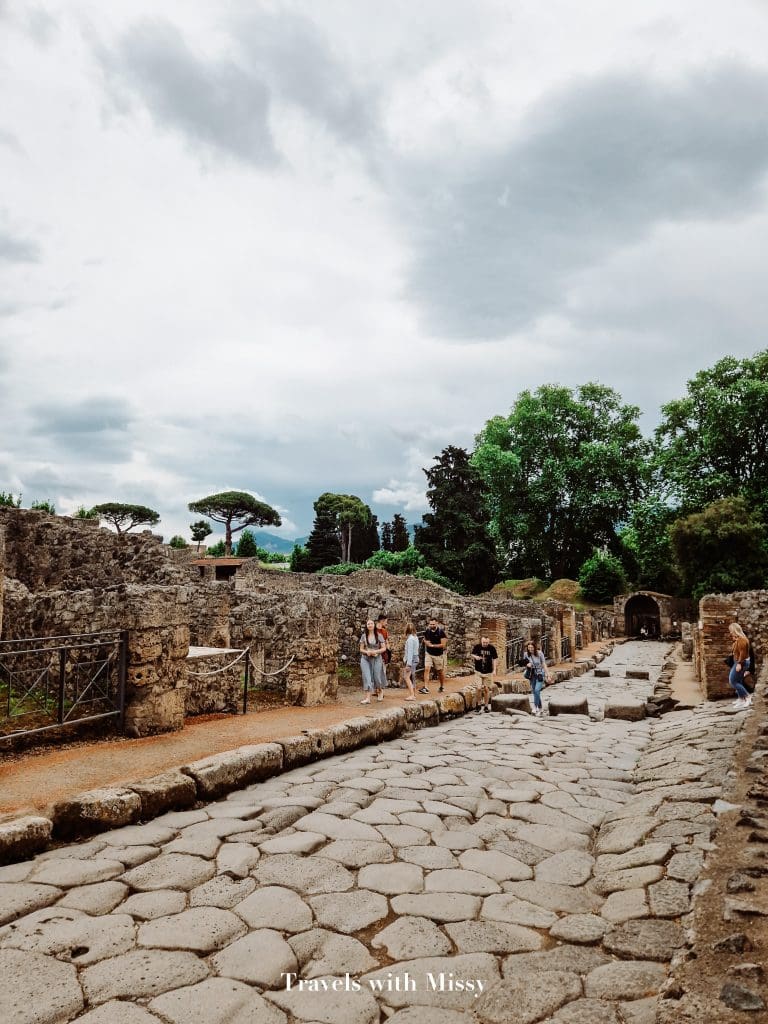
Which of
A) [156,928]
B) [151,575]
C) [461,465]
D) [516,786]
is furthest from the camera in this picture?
[461,465]

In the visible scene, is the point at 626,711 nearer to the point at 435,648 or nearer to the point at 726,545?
the point at 435,648

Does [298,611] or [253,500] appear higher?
[253,500]

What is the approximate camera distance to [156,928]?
9.87 ft

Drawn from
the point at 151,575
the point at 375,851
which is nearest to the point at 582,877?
the point at 375,851

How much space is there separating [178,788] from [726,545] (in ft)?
105

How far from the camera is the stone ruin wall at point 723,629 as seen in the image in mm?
12188

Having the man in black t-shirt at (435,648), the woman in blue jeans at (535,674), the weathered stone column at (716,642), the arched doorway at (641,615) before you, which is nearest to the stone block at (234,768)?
the man in black t-shirt at (435,648)

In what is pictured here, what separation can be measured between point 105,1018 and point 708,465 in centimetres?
3842

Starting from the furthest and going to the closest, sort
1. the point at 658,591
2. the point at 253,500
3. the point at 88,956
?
the point at 253,500
the point at 658,591
the point at 88,956

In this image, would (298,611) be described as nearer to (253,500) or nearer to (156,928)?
(156,928)

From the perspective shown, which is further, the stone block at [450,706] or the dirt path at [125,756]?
the stone block at [450,706]

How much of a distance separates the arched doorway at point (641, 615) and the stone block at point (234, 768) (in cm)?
3856

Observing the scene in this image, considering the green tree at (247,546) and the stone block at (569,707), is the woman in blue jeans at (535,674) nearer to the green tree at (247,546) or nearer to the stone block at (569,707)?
the stone block at (569,707)

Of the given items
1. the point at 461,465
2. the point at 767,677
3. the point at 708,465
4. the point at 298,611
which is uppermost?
the point at 461,465
